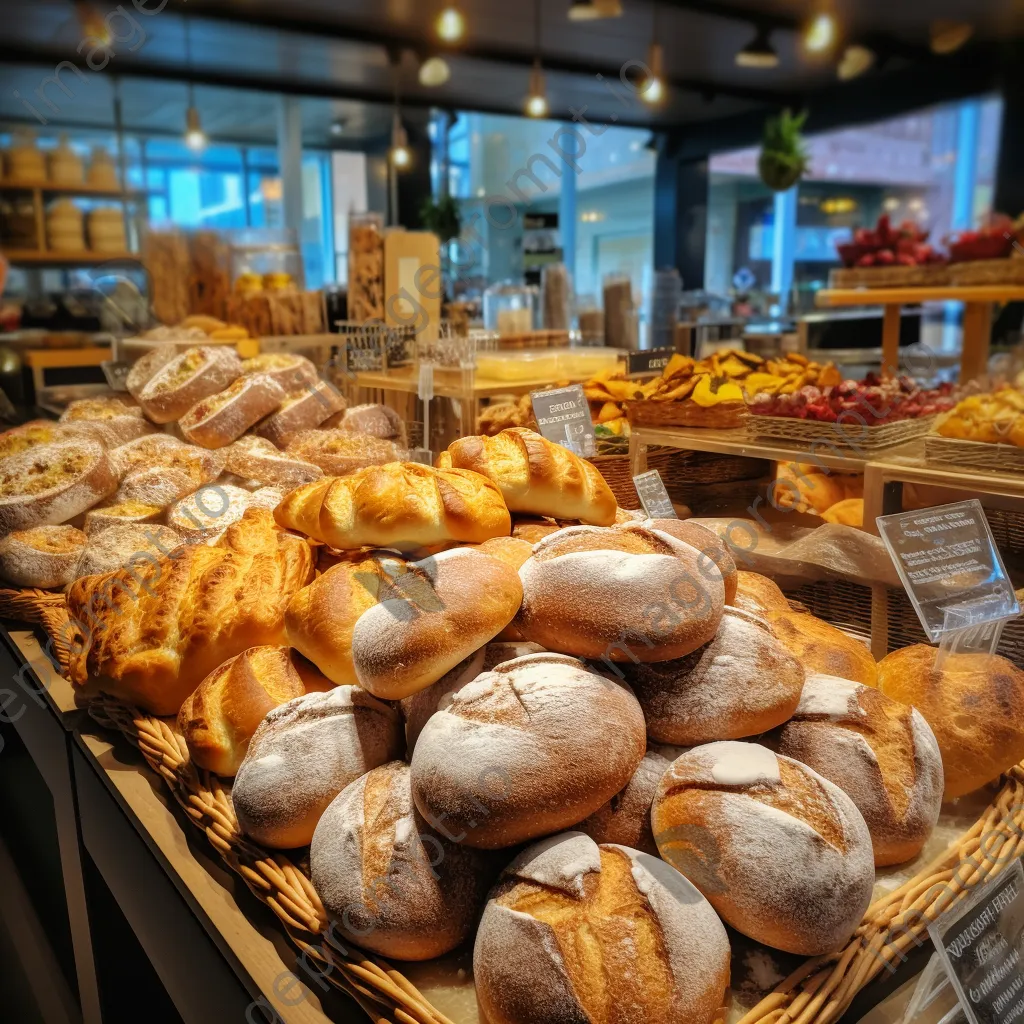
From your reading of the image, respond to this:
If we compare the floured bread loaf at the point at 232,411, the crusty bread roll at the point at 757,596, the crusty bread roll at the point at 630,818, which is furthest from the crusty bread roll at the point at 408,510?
the floured bread loaf at the point at 232,411

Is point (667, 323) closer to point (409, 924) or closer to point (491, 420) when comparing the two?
point (491, 420)

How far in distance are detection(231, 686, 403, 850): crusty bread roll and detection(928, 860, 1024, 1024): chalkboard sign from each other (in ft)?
2.16

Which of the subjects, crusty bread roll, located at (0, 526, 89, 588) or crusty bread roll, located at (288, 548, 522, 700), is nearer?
crusty bread roll, located at (288, 548, 522, 700)

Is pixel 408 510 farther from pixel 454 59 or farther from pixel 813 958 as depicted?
pixel 454 59

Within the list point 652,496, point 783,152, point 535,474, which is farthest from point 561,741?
point 783,152

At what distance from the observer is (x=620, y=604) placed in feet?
3.34

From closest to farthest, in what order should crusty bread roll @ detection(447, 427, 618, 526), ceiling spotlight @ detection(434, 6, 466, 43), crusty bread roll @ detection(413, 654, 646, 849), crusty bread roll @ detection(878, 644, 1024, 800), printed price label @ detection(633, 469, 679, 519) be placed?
crusty bread roll @ detection(413, 654, 646, 849), crusty bread roll @ detection(878, 644, 1024, 800), crusty bread roll @ detection(447, 427, 618, 526), printed price label @ detection(633, 469, 679, 519), ceiling spotlight @ detection(434, 6, 466, 43)

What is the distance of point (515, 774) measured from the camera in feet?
2.85

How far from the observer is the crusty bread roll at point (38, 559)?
1996 millimetres

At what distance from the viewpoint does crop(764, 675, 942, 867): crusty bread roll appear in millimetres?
993

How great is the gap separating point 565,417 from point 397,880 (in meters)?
1.39

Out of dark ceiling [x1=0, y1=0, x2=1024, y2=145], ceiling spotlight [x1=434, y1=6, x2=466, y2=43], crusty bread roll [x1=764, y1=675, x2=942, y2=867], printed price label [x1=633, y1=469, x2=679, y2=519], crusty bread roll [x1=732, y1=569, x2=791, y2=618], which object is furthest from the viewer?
dark ceiling [x1=0, y1=0, x2=1024, y2=145]

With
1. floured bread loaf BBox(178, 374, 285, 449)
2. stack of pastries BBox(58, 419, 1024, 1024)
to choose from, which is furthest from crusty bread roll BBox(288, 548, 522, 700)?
floured bread loaf BBox(178, 374, 285, 449)

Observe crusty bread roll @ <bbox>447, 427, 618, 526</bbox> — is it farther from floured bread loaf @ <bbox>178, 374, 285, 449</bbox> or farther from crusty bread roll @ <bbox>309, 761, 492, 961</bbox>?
floured bread loaf @ <bbox>178, 374, 285, 449</bbox>
